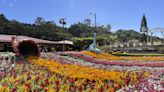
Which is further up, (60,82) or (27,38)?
(27,38)

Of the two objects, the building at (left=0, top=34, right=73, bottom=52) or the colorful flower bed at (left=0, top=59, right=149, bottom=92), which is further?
the building at (left=0, top=34, right=73, bottom=52)

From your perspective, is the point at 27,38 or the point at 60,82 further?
the point at 27,38

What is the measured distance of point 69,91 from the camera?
672 centimetres

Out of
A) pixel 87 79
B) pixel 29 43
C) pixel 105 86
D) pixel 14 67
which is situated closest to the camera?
pixel 105 86

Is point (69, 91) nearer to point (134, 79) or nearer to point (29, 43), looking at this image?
point (134, 79)

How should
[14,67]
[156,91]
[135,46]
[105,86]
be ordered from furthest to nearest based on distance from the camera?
[135,46]
[14,67]
[105,86]
[156,91]

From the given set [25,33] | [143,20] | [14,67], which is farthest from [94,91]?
[143,20]

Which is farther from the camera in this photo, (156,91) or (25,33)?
(25,33)

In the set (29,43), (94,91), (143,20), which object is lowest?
(94,91)

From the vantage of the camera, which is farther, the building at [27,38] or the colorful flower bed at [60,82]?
the building at [27,38]

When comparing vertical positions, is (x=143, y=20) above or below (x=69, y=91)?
above

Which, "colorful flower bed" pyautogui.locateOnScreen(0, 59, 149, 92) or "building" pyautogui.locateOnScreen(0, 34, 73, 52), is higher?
"building" pyautogui.locateOnScreen(0, 34, 73, 52)

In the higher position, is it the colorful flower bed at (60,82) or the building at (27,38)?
the building at (27,38)

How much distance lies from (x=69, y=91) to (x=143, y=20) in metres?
91.6
